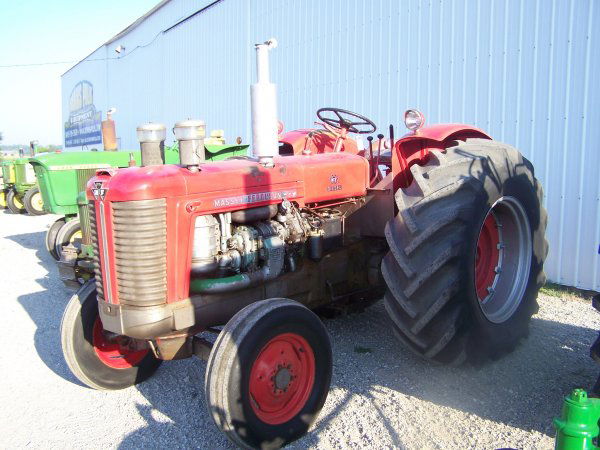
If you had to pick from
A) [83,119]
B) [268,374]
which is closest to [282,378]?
[268,374]

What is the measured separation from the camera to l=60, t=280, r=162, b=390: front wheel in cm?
316

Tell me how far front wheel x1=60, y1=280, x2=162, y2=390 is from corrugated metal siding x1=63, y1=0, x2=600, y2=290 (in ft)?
12.8

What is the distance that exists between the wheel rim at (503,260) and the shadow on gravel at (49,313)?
8.84ft

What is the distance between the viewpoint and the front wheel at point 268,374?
240 cm

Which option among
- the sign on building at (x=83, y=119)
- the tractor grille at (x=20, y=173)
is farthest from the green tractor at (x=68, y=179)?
the sign on building at (x=83, y=119)

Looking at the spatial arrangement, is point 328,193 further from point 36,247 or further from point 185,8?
point 185,8

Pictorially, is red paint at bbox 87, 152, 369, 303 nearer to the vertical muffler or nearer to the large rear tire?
the vertical muffler

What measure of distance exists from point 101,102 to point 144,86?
5415 millimetres

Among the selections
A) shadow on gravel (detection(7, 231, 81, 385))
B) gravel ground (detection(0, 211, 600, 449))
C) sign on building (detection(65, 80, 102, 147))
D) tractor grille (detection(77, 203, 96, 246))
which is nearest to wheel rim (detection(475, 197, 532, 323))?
gravel ground (detection(0, 211, 600, 449))

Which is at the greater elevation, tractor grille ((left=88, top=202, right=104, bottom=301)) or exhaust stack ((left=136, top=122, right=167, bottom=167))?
exhaust stack ((left=136, top=122, right=167, bottom=167))

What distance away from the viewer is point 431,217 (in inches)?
114

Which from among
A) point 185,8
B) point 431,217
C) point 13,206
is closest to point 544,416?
point 431,217

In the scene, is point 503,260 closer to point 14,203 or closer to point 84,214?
point 84,214

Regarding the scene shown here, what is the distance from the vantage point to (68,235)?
700 cm
